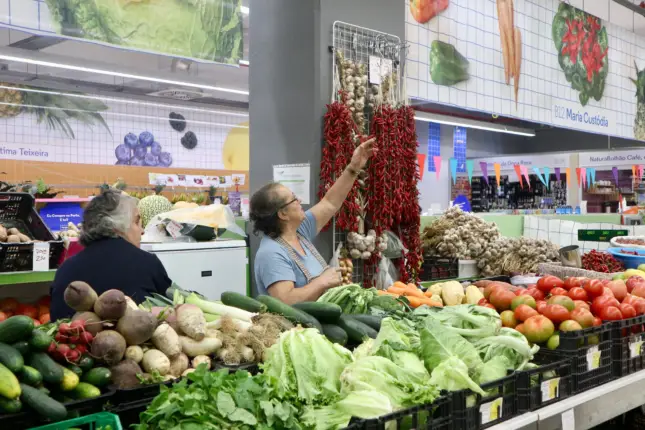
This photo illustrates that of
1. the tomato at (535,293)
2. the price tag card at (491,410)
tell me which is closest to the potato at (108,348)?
the price tag card at (491,410)

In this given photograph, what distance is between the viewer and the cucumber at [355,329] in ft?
8.70

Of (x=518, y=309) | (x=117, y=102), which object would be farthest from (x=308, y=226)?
(x=117, y=102)

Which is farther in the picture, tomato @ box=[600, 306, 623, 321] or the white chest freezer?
the white chest freezer

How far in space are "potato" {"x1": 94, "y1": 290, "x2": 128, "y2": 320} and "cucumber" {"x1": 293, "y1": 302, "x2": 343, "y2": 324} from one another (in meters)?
0.83

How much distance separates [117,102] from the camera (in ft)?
54.9

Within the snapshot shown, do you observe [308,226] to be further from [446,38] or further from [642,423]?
[446,38]

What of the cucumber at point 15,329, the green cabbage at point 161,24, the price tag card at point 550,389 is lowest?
the price tag card at point 550,389

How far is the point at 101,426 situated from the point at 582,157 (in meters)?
14.6

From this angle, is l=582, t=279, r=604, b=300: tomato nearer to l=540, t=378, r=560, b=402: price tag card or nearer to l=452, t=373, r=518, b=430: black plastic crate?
l=540, t=378, r=560, b=402: price tag card

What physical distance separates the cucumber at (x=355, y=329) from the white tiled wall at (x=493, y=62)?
11.6 ft

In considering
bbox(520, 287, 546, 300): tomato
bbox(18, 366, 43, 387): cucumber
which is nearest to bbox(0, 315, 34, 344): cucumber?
bbox(18, 366, 43, 387): cucumber

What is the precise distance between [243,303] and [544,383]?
1.18m

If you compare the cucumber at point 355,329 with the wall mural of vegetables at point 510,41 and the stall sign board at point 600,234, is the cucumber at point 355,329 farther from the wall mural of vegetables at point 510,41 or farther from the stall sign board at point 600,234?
the wall mural of vegetables at point 510,41

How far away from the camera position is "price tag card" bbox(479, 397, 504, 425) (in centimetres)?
208
